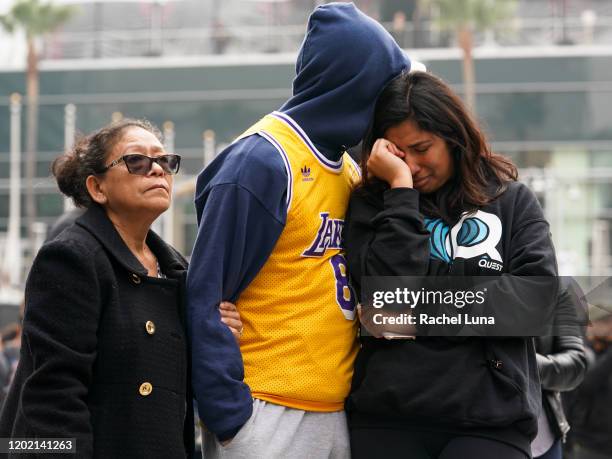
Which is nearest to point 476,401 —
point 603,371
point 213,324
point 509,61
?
point 213,324

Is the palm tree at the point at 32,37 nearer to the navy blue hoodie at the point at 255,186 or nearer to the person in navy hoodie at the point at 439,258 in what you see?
the navy blue hoodie at the point at 255,186

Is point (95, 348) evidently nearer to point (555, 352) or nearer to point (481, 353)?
point (481, 353)

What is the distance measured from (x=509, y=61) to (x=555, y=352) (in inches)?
1427

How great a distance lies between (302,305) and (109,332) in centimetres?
61

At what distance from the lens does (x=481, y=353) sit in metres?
3.25

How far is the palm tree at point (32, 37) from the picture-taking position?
39.8m

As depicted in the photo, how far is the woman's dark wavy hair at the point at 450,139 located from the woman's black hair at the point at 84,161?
893 mm

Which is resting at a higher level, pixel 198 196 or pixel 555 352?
pixel 198 196

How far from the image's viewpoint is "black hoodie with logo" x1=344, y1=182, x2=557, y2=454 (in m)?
3.18

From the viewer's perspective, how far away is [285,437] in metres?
3.28

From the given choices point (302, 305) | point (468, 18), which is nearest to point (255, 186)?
point (302, 305)

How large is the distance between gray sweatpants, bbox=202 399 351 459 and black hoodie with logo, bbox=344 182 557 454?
0.09m

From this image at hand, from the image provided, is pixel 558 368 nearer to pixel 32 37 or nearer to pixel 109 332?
pixel 109 332

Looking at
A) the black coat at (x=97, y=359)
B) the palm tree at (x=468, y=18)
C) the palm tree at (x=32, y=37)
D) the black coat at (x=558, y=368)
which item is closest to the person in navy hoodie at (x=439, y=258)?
the black coat at (x=97, y=359)
